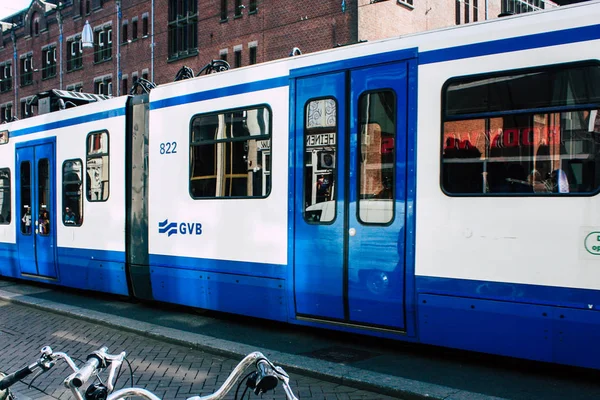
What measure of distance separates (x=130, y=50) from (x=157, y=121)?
35.2 m

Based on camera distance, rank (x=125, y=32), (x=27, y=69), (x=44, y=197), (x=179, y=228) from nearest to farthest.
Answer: (x=179, y=228)
(x=44, y=197)
(x=125, y=32)
(x=27, y=69)

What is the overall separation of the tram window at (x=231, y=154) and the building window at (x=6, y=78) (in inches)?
2043

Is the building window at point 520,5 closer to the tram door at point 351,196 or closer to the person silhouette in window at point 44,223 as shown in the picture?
the person silhouette in window at point 44,223

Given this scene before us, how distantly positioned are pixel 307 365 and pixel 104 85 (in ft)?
137

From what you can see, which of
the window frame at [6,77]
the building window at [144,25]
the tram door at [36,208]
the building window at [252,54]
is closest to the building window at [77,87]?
the building window at [144,25]

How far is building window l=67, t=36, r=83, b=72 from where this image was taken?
1847 inches

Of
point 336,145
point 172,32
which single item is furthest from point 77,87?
point 336,145

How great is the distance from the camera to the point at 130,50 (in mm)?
42125

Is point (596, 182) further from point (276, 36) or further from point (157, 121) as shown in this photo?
point (276, 36)

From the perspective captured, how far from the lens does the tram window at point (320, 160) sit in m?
7.04

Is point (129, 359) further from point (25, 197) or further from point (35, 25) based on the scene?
point (35, 25)

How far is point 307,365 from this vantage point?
6.17 m

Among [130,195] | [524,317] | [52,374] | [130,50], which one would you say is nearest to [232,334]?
[52,374]

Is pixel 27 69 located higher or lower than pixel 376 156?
higher
